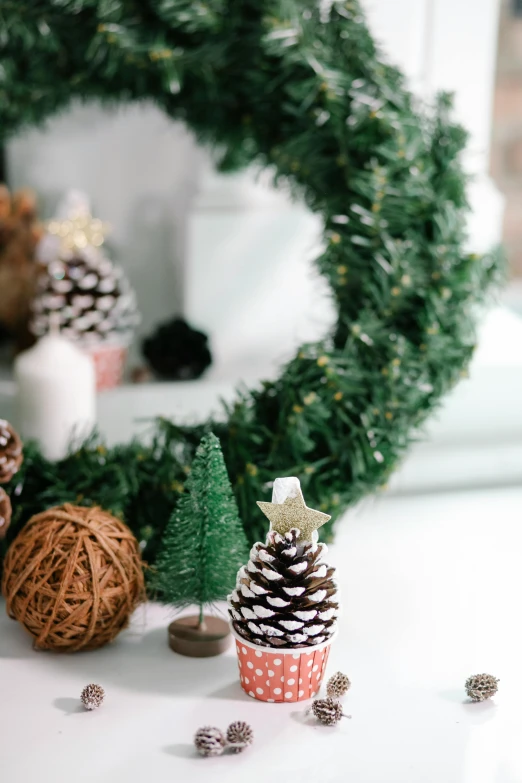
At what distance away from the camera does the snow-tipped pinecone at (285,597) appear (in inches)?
28.5

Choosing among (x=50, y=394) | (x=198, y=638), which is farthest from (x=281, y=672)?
(x=50, y=394)

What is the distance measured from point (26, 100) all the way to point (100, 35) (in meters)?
0.23

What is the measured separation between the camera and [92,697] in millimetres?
739

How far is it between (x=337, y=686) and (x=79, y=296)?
2.33 ft

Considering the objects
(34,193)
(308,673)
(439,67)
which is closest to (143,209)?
(34,193)

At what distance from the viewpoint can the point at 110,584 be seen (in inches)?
Answer: 31.4

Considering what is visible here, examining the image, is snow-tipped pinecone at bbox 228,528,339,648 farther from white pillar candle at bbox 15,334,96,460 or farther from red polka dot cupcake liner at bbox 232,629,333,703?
white pillar candle at bbox 15,334,96,460

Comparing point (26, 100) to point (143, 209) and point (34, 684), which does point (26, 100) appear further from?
point (34, 684)

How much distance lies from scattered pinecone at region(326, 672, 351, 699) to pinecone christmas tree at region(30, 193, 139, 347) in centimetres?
66

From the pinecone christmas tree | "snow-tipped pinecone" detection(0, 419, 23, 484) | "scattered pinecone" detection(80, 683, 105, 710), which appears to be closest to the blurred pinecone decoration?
the pinecone christmas tree

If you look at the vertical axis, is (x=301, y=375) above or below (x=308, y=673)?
above

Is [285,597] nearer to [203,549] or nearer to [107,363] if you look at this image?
[203,549]

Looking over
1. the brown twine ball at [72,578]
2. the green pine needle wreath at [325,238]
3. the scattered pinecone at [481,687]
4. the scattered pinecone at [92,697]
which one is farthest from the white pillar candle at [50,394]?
the scattered pinecone at [481,687]

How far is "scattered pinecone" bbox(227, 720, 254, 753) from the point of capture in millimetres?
691
